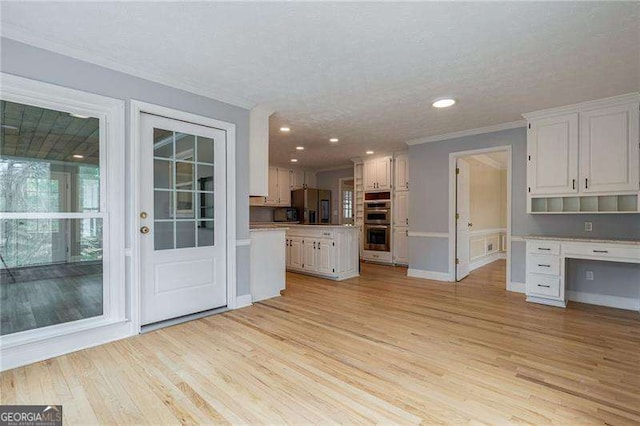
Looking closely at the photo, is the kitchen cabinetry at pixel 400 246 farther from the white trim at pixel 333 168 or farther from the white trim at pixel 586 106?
the white trim at pixel 586 106

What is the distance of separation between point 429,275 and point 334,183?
3983 millimetres

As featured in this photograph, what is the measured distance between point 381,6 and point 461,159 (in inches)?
154

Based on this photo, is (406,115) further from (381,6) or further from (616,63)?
(381,6)

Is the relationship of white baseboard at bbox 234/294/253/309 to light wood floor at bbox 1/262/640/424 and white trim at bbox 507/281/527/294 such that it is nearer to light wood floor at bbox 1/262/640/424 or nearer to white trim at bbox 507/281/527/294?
light wood floor at bbox 1/262/640/424

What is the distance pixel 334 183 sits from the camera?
8.59 metres

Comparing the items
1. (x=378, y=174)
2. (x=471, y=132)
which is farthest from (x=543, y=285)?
(x=378, y=174)

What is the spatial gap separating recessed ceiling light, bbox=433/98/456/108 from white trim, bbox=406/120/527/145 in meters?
1.35

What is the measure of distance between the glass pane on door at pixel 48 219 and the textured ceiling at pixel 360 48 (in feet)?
2.20

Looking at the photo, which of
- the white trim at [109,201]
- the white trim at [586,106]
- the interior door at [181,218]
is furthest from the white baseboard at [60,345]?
the white trim at [586,106]

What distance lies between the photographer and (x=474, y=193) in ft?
21.7

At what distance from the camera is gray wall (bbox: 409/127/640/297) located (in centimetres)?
381

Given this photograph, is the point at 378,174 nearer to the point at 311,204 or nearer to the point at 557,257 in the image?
the point at 311,204

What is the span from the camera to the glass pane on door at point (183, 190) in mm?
3129

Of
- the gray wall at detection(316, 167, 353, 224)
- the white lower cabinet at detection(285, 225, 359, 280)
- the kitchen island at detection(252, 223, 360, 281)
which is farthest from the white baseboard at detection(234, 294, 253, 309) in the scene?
the gray wall at detection(316, 167, 353, 224)
